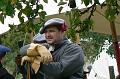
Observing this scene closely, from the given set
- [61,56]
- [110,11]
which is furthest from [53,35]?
[110,11]

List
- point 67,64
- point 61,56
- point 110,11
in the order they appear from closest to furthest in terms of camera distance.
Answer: point 67,64
point 61,56
point 110,11

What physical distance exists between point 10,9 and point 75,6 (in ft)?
3.05

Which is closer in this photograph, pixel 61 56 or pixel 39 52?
pixel 39 52

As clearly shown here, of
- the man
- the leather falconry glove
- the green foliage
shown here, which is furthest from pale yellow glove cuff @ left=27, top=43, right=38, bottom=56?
the green foliage

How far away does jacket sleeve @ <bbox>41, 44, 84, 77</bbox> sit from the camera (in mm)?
2564

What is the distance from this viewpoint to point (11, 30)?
3.72 m

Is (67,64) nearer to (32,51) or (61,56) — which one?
(61,56)

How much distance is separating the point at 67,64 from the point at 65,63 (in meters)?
0.02

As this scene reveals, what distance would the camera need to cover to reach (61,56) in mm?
2762

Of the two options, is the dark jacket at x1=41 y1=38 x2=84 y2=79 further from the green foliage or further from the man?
the green foliage

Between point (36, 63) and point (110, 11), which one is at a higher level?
point (110, 11)

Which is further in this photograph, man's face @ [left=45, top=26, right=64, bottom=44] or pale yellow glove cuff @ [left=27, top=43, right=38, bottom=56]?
man's face @ [left=45, top=26, right=64, bottom=44]

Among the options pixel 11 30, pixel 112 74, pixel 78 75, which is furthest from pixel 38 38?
pixel 112 74

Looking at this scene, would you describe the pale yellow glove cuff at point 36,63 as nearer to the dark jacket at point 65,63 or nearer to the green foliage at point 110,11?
the dark jacket at point 65,63
